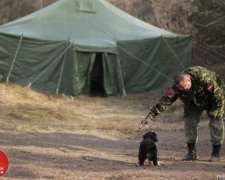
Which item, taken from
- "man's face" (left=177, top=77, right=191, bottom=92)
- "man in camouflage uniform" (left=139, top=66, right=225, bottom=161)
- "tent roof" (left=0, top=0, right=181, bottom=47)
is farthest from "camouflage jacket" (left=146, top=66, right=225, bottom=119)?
"tent roof" (left=0, top=0, right=181, bottom=47)

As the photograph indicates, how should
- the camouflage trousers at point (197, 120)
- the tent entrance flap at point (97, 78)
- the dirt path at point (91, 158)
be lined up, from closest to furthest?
the dirt path at point (91, 158)
the camouflage trousers at point (197, 120)
the tent entrance flap at point (97, 78)

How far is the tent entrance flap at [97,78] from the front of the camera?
75.6 feet

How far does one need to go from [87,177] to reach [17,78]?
48.8ft

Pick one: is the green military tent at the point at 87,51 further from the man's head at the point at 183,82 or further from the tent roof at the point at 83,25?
the man's head at the point at 183,82

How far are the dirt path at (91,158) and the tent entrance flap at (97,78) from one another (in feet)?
37.4

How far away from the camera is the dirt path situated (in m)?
6.97

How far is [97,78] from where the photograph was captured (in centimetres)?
2333

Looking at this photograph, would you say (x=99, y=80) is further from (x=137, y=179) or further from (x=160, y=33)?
(x=137, y=179)

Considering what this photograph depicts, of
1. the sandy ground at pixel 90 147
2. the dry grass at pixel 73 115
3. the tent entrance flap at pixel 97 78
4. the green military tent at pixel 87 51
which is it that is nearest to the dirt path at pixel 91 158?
the sandy ground at pixel 90 147

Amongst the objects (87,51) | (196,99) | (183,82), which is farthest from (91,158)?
(87,51)

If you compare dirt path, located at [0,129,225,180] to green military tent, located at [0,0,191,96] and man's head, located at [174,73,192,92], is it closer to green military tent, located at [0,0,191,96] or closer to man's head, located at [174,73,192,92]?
man's head, located at [174,73,192,92]

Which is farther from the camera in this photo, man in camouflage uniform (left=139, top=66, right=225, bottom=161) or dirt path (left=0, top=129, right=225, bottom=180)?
man in camouflage uniform (left=139, top=66, right=225, bottom=161)

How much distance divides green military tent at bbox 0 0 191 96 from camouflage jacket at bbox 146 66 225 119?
13259 mm

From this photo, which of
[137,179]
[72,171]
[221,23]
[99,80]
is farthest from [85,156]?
[99,80]
